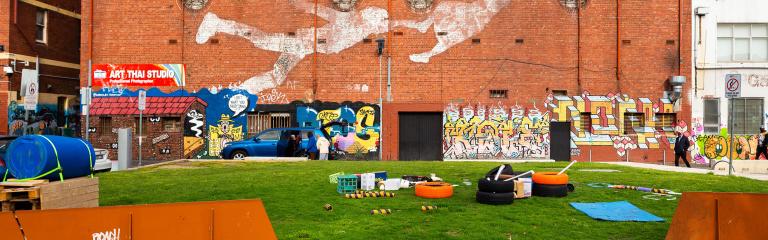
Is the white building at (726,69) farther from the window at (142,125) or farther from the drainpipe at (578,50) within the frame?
the window at (142,125)

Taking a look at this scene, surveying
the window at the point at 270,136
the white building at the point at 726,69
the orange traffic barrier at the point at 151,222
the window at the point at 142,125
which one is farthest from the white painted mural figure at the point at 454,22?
the orange traffic barrier at the point at 151,222

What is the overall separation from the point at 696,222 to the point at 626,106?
68.8 feet

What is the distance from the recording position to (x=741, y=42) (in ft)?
89.4

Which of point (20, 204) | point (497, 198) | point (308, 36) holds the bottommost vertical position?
point (497, 198)

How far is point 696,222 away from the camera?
7.20m

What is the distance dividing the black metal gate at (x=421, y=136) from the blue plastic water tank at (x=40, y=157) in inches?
733

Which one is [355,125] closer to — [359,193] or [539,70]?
[539,70]

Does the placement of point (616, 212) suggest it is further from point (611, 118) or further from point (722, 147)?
point (722, 147)

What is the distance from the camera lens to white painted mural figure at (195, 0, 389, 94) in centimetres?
2741

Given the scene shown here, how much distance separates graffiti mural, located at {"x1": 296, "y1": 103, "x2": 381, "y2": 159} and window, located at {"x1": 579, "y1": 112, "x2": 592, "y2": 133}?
9174 mm

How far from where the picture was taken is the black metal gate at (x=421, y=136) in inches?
1073

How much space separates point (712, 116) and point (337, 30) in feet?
56.9

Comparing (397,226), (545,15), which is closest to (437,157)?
(545,15)

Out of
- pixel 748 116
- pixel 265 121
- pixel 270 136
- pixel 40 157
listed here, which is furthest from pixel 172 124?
pixel 748 116
